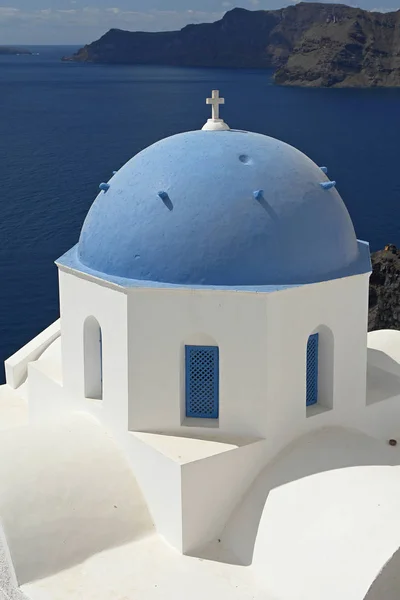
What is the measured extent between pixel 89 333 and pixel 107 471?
196cm

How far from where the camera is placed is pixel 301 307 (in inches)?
373

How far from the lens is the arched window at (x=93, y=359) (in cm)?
1049

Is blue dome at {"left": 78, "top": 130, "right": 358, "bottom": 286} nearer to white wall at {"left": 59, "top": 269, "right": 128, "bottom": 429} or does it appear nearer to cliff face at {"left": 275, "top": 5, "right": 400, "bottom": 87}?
white wall at {"left": 59, "top": 269, "right": 128, "bottom": 429}

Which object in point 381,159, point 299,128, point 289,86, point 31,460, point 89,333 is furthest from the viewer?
point 289,86

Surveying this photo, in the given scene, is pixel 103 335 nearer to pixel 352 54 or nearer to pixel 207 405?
pixel 207 405

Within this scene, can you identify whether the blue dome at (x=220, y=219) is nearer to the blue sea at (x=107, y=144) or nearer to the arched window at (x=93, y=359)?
the arched window at (x=93, y=359)

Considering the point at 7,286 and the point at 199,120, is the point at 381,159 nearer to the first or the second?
the point at 199,120

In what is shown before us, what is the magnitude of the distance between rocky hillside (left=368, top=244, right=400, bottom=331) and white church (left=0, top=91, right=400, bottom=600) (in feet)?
57.1

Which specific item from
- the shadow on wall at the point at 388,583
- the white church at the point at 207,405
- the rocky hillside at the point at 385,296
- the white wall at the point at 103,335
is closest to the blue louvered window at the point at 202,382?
the white church at the point at 207,405

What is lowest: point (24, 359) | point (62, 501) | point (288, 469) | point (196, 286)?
point (24, 359)

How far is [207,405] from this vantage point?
9.80m

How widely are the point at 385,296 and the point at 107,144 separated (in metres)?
42.1

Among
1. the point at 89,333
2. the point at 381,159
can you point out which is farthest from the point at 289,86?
the point at 89,333

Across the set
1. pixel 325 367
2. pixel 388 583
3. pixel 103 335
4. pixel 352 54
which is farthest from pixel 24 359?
pixel 352 54
